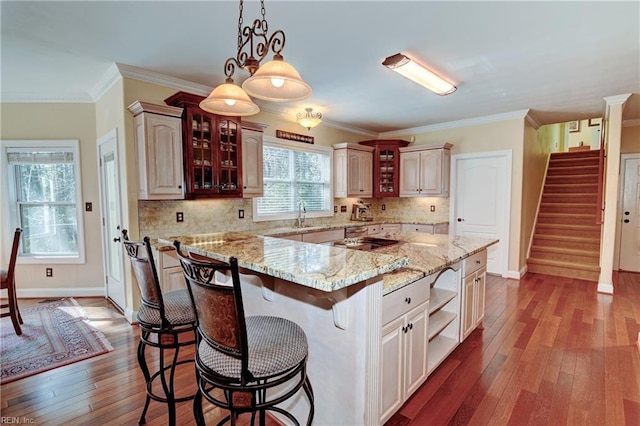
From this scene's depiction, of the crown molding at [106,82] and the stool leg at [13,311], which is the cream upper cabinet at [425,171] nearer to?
the crown molding at [106,82]

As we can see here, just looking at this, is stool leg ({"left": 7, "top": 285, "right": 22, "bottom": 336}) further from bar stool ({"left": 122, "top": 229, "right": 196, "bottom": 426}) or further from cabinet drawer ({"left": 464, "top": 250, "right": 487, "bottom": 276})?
cabinet drawer ({"left": 464, "top": 250, "right": 487, "bottom": 276})

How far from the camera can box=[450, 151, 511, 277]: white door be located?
5.06m

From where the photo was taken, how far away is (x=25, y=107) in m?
4.02

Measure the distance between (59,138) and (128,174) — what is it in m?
1.79

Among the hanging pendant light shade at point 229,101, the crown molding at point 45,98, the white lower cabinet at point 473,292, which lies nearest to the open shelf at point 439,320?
the white lower cabinet at point 473,292

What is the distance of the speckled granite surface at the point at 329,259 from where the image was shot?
4.15 feet

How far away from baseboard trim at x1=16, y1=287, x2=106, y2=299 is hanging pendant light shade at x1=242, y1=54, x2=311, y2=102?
3890mm

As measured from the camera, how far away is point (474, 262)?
279cm

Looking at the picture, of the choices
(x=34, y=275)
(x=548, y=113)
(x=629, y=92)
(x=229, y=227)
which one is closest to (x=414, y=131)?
(x=548, y=113)

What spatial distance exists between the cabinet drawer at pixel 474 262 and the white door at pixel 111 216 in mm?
3494

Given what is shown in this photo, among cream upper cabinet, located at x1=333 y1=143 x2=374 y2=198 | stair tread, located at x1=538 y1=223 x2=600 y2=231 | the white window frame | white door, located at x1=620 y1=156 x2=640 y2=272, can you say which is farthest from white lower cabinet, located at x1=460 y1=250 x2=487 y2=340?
the white window frame

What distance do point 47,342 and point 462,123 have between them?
6243 mm

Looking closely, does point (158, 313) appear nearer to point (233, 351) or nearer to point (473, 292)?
point (233, 351)

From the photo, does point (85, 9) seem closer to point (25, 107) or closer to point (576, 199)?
point (25, 107)
